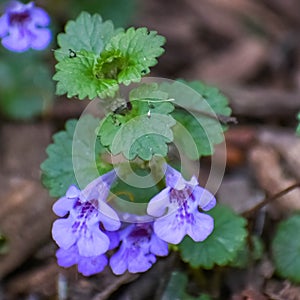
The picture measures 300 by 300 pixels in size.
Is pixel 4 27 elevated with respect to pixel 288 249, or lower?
elevated

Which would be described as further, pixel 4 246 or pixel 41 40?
pixel 4 246

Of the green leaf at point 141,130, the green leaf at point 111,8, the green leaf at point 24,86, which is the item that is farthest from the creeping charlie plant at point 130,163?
the green leaf at point 111,8

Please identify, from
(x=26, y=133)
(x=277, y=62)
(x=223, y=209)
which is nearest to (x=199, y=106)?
(x=223, y=209)

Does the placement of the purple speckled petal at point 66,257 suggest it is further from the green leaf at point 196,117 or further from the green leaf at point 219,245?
the green leaf at point 196,117

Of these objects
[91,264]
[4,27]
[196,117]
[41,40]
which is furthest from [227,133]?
[91,264]

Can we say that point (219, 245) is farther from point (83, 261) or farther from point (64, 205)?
point (64, 205)

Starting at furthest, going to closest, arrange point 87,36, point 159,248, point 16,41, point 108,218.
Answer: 1. point 16,41
2. point 87,36
3. point 159,248
4. point 108,218
